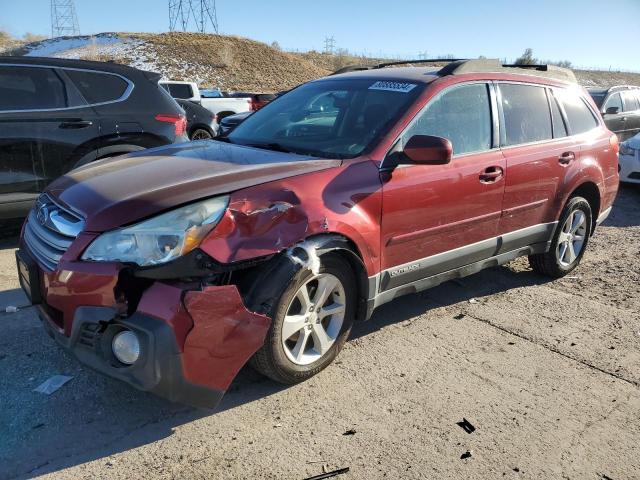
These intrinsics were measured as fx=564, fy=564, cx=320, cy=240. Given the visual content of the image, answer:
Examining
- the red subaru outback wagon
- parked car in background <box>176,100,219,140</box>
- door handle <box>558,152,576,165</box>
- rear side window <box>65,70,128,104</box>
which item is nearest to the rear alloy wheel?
parked car in background <box>176,100,219,140</box>

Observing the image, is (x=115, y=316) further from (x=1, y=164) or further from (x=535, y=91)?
(x=535, y=91)

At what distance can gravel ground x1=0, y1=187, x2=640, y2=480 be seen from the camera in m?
2.65

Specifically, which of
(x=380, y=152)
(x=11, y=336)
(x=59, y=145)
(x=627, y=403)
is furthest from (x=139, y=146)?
(x=627, y=403)

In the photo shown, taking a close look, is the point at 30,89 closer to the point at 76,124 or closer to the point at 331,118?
the point at 76,124

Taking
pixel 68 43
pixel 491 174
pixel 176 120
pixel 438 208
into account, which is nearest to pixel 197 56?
pixel 68 43

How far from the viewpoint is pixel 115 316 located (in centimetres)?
261

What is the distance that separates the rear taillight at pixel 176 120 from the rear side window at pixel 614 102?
10.4 metres

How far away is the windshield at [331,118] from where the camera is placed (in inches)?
145

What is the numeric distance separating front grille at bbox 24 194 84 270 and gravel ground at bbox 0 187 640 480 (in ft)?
2.50

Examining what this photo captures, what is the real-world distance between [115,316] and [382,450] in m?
1.43

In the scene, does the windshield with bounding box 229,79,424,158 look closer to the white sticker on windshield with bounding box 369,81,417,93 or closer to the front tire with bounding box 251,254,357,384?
the white sticker on windshield with bounding box 369,81,417,93

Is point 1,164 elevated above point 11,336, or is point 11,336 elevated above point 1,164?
point 1,164

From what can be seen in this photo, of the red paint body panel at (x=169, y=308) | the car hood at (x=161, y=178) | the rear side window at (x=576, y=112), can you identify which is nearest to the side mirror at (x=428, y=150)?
the car hood at (x=161, y=178)

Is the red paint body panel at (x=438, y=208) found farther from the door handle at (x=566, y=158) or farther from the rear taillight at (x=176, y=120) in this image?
the rear taillight at (x=176, y=120)
